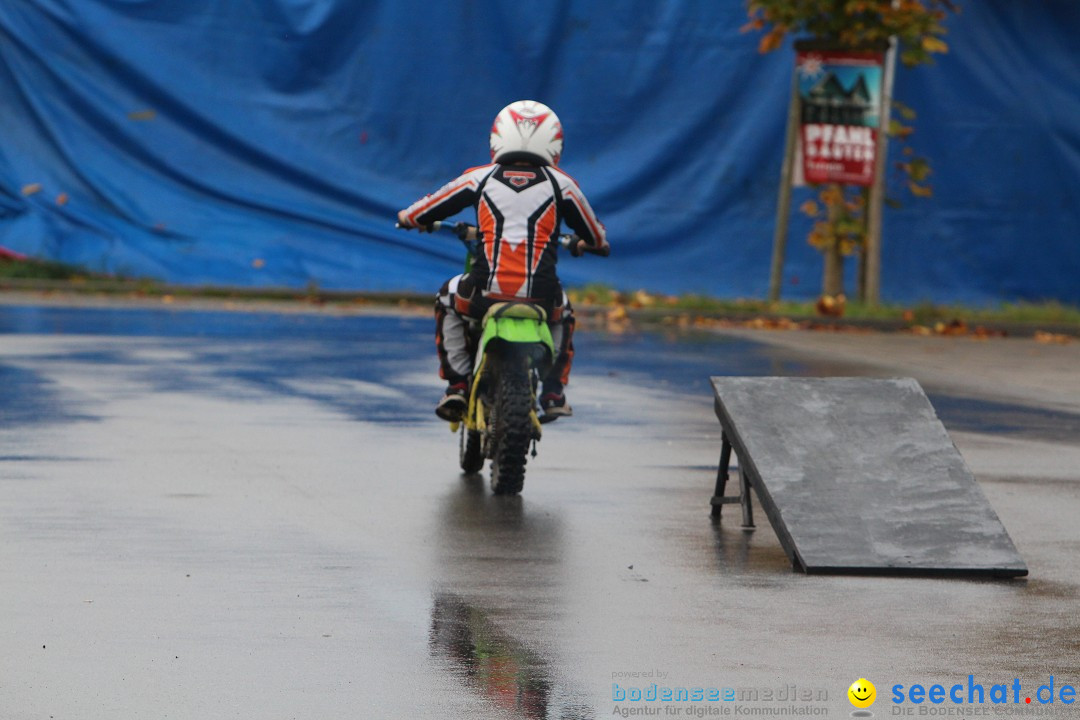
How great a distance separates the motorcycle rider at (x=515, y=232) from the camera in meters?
9.78

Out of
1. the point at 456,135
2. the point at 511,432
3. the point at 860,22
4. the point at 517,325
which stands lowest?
the point at 511,432

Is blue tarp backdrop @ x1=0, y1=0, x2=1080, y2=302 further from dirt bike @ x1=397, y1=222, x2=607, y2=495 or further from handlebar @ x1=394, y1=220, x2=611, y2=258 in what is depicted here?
dirt bike @ x1=397, y1=222, x2=607, y2=495

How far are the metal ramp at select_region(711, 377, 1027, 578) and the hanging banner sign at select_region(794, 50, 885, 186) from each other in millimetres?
12606

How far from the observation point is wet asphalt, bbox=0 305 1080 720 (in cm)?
572

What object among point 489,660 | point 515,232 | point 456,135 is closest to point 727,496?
point 515,232

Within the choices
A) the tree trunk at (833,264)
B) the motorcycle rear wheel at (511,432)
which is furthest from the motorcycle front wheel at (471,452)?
the tree trunk at (833,264)

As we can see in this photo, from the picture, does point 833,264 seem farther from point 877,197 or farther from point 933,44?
point 933,44

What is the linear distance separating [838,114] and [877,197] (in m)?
0.95

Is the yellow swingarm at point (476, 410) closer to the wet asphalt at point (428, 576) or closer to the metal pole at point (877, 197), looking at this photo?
the wet asphalt at point (428, 576)

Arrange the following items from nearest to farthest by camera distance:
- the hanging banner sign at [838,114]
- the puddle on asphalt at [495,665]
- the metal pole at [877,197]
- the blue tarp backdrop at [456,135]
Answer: the puddle on asphalt at [495,665] < the hanging banner sign at [838,114] < the metal pole at [877,197] < the blue tarp backdrop at [456,135]

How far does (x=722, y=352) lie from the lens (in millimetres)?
17172

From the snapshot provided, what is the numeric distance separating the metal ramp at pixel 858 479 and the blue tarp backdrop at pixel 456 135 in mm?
14034

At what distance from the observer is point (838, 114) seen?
21.3 m

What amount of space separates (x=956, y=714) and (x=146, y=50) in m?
19.0
